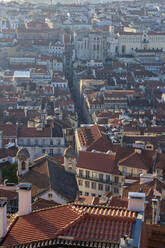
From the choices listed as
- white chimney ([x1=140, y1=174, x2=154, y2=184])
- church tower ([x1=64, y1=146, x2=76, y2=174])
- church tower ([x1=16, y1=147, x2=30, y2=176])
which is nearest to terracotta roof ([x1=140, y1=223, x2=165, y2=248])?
white chimney ([x1=140, y1=174, x2=154, y2=184])

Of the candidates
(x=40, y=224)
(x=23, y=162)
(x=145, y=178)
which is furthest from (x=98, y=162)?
(x=40, y=224)

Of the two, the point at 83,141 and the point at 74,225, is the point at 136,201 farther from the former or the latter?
the point at 83,141

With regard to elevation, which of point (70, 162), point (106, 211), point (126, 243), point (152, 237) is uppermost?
point (126, 243)

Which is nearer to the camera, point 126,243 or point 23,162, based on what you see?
point 126,243

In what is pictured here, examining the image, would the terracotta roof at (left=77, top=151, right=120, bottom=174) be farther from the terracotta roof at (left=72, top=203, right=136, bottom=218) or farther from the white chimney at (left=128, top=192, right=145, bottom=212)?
the white chimney at (left=128, top=192, right=145, bottom=212)

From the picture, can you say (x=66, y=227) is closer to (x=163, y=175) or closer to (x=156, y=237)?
(x=156, y=237)
